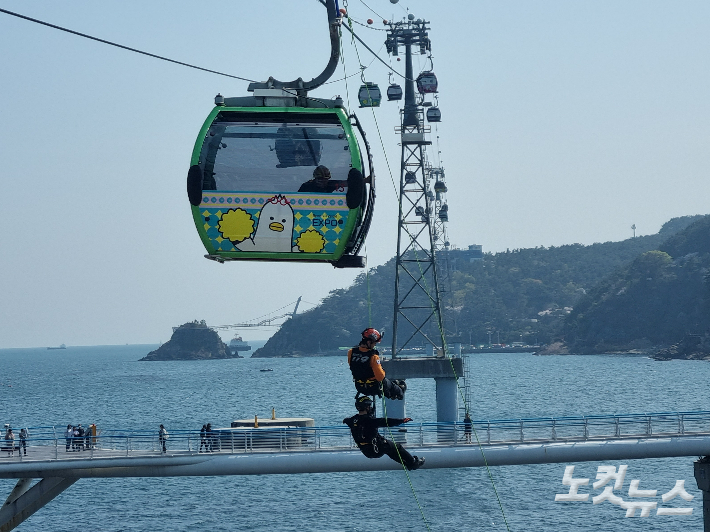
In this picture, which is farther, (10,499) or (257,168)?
(10,499)

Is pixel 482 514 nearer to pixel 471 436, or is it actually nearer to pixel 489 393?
pixel 471 436

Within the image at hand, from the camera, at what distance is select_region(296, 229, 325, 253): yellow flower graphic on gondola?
1577cm

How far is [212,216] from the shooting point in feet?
52.1

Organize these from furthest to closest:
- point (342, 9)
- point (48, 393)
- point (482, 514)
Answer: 1. point (48, 393)
2. point (482, 514)
3. point (342, 9)

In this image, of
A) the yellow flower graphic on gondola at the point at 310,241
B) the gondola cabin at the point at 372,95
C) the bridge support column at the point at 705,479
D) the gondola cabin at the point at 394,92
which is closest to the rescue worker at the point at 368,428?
the yellow flower graphic on gondola at the point at 310,241

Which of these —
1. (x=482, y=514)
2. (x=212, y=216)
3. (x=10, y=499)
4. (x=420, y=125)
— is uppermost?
(x=420, y=125)

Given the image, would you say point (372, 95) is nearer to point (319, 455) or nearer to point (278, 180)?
point (319, 455)

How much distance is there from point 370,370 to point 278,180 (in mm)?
3380

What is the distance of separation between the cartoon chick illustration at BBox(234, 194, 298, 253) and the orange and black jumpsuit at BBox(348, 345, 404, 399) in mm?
2040

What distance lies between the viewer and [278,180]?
15.8 meters

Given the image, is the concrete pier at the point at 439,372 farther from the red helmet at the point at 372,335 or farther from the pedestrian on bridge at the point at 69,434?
the red helmet at the point at 372,335

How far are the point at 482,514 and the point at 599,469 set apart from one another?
1831 cm

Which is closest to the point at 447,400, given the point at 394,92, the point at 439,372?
the point at 439,372

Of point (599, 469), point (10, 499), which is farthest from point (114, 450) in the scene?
point (599, 469)
